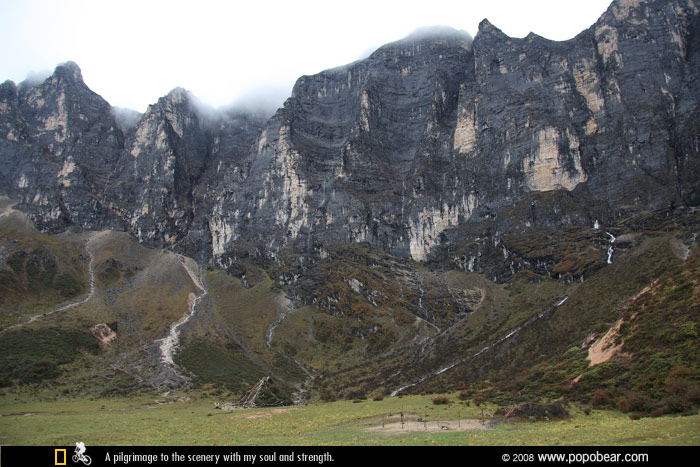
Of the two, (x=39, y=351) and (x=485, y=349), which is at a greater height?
(x=39, y=351)

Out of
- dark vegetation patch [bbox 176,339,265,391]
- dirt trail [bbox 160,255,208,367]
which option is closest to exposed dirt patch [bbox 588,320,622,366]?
dark vegetation patch [bbox 176,339,265,391]

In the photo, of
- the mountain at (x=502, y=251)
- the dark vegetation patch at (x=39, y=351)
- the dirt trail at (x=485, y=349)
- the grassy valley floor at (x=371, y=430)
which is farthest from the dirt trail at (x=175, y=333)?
the dirt trail at (x=485, y=349)

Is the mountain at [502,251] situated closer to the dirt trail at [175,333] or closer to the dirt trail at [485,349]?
the dirt trail at [485,349]

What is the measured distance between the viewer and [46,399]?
8206cm

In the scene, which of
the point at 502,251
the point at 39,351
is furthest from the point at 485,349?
the point at 39,351

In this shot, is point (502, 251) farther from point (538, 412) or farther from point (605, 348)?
point (538, 412)

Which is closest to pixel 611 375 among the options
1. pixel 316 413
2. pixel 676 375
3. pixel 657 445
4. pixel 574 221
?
pixel 676 375
